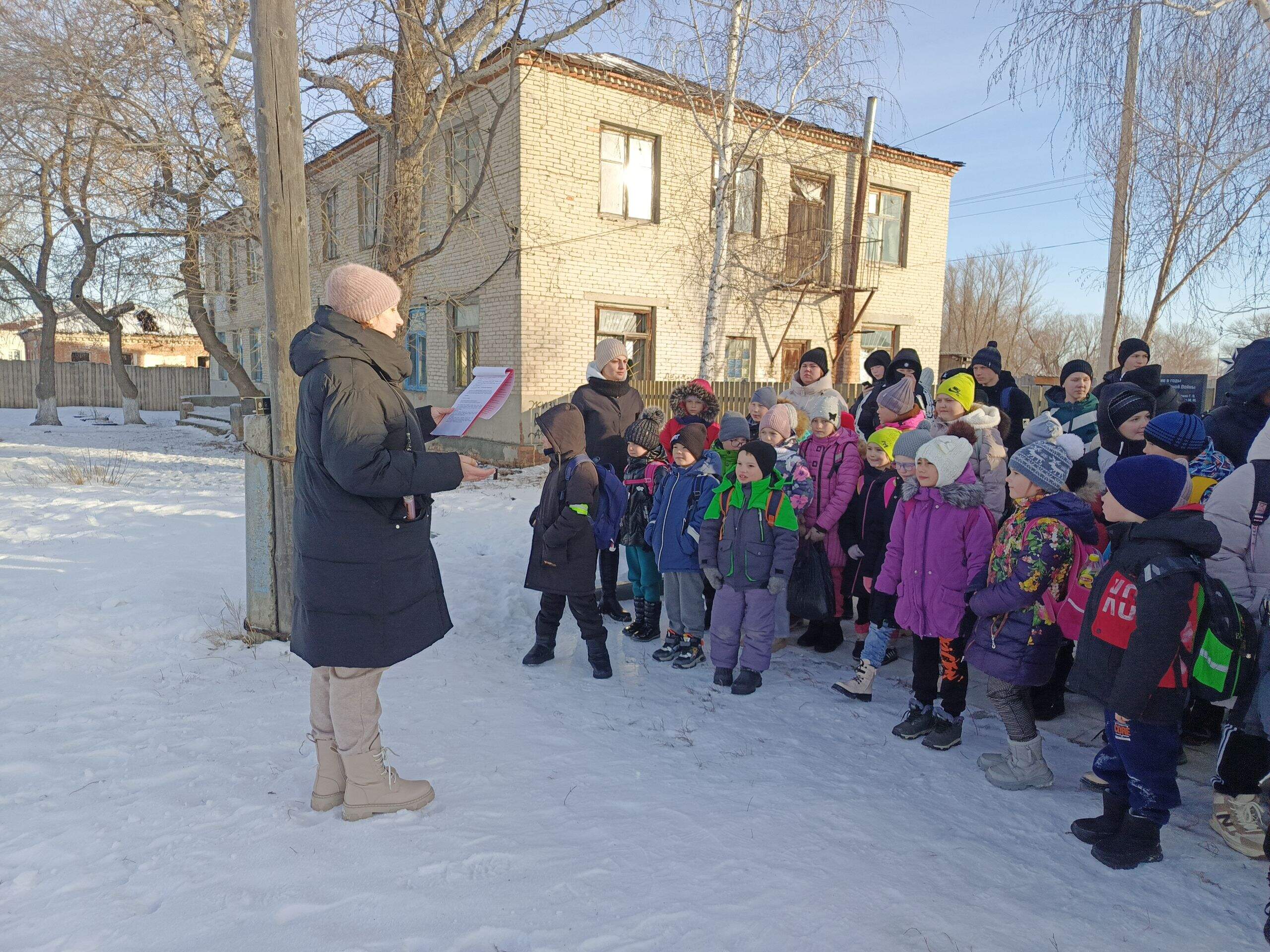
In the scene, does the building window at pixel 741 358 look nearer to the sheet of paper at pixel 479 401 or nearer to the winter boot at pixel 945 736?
the winter boot at pixel 945 736

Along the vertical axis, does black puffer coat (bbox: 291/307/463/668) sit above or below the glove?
above

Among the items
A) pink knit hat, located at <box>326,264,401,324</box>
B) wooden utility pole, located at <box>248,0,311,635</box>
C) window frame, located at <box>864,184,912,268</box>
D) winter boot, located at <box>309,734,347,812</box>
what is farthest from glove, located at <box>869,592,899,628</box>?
window frame, located at <box>864,184,912,268</box>

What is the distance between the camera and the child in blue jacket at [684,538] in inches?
190

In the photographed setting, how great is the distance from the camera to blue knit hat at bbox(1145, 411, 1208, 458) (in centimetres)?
333

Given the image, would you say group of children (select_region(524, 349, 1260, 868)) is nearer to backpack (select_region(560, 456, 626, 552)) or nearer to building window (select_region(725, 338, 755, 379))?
backpack (select_region(560, 456, 626, 552))

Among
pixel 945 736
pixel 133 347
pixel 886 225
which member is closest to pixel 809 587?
pixel 945 736

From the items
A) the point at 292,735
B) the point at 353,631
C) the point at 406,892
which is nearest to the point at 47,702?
the point at 292,735

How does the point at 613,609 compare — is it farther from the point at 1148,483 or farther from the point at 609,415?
the point at 1148,483

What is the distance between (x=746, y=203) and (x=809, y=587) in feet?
42.5

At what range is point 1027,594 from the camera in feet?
10.9

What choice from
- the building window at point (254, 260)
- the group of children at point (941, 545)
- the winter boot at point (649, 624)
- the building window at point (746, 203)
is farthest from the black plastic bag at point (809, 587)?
the building window at point (746, 203)

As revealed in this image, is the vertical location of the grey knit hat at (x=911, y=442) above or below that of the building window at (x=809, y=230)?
below

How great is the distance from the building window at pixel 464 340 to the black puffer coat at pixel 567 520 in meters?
10.7

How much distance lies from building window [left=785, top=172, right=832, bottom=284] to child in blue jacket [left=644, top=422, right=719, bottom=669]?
12.6m
